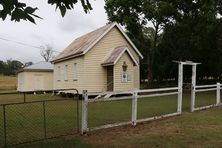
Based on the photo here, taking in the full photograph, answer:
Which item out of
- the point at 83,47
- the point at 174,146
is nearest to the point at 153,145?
the point at 174,146

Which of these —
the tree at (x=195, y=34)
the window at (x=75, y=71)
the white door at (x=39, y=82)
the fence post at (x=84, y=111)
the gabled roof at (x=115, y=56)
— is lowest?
the white door at (x=39, y=82)

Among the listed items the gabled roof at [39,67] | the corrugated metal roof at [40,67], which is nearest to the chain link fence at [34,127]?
the gabled roof at [39,67]

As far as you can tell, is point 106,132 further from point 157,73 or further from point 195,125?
point 157,73

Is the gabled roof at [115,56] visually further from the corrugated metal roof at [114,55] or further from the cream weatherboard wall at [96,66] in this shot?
the cream weatherboard wall at [96,66]

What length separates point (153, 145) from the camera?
827 cm

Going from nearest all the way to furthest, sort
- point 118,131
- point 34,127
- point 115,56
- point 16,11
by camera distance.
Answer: point 16,11 < point 118,131 < point 34,127 < point 115,56

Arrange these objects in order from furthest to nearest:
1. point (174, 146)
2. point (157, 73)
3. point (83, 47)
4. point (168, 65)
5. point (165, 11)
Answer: point (157, 73) < point (168, 65) < point (165, 11) < point (83, 47) < point (174, 146)

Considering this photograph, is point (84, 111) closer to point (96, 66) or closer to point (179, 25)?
point (96, 66)

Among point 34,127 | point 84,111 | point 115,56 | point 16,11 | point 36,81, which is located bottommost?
point 36,81

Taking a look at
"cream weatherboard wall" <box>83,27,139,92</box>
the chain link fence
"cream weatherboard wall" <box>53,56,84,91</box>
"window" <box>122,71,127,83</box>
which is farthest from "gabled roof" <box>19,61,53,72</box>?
the chain link fence

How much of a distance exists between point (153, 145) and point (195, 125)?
338 cm

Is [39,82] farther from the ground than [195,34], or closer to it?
closer to it

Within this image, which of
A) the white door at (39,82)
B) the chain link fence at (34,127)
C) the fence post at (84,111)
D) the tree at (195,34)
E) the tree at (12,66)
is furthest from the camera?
the tree at (12,66)

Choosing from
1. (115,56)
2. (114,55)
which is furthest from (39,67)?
(115,56)
